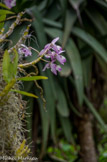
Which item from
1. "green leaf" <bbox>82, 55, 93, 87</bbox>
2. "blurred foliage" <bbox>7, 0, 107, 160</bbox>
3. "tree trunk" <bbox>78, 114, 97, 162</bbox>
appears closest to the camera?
"blurred foliage" <bbox>7, 0, 107, 160</bbox>

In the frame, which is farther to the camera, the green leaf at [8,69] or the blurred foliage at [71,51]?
the blurred foliage at [71,51]

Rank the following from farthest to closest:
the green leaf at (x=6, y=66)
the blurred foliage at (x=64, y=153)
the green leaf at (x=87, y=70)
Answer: the blurred foliage at (x=64, y=153), the green leaf at (x=87, y=70), the green leaf at (x=6, y=66)

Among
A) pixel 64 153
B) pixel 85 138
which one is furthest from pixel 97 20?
pixel 64 153

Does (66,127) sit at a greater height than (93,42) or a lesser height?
lesser

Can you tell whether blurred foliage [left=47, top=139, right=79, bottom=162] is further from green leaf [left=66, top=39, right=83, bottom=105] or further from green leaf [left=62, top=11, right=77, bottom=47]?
green leaf [left=62, top=11, right=77, bottom=47]

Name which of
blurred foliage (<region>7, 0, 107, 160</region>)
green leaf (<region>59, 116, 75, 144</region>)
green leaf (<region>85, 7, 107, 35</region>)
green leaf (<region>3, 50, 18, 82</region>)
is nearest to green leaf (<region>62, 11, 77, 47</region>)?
blurred foliage (<region>7, 0, 107, 160</region>)

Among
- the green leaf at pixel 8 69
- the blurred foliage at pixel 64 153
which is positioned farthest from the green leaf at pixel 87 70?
the green leaf at pixel 8 69

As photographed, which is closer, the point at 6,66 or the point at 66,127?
the point at 6,66

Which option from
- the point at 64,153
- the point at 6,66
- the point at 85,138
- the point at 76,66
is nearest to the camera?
the point at 6,66

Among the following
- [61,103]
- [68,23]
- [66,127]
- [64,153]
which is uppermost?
[68,23]

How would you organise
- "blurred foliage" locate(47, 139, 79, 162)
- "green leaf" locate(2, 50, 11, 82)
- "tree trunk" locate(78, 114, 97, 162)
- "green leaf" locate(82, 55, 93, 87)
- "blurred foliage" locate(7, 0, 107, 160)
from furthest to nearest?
"blurred foliage" locate(47, 139, 79, 162) < "tree trunk" locate(78, 114, 97, 162) < "green leaf" locate(82, 55, 93, 87) < "blurred foliage" locate(7, 0, 107, 160) < "green leaf" locate(2, 50, 11, 82)

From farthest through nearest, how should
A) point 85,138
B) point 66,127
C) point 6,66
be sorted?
1. point 85,138
2. point 66,127
3. point 6,66

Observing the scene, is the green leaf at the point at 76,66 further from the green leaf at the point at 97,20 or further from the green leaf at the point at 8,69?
the green leaf at the point at 8,69

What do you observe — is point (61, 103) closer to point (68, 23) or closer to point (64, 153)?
point (68, 23)
